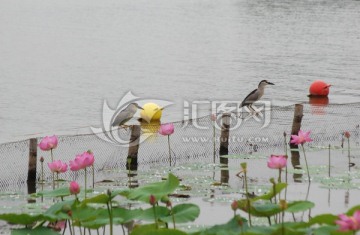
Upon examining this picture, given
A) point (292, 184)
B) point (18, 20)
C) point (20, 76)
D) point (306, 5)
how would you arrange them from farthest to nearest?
1. point (306, 5)
2. point (18, 20)
3. point (20, 76)
4. point (292, 184)

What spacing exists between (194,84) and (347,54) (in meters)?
13.4

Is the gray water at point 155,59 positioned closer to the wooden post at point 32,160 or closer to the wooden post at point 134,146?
the wooden post at point 134,146

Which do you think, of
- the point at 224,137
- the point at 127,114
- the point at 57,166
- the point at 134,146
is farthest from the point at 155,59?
the point at 57,166

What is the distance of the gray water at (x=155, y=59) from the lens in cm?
2473

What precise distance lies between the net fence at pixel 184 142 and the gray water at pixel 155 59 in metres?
2.99

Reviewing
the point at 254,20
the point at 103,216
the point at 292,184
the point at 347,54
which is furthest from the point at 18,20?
the point at 103,216

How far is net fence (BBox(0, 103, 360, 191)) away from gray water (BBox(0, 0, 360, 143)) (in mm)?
2993

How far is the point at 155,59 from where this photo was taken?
38.3m

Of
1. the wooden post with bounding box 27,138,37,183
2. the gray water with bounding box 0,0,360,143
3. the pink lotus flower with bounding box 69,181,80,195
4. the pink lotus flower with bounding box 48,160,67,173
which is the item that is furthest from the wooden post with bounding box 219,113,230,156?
the pink lotus flower with bounding box 69,181,80,195

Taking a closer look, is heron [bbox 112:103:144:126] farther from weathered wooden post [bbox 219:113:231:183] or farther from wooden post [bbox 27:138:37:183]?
wooden post [bbox 27:138:37:183]

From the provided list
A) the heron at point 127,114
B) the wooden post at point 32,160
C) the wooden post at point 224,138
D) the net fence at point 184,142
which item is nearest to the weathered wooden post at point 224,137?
the wooden post at point 224,138

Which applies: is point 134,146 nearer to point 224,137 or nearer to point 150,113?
point 224,137

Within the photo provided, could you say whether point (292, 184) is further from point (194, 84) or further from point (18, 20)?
point (18, 20)

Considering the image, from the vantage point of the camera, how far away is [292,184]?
1256 centimetres
